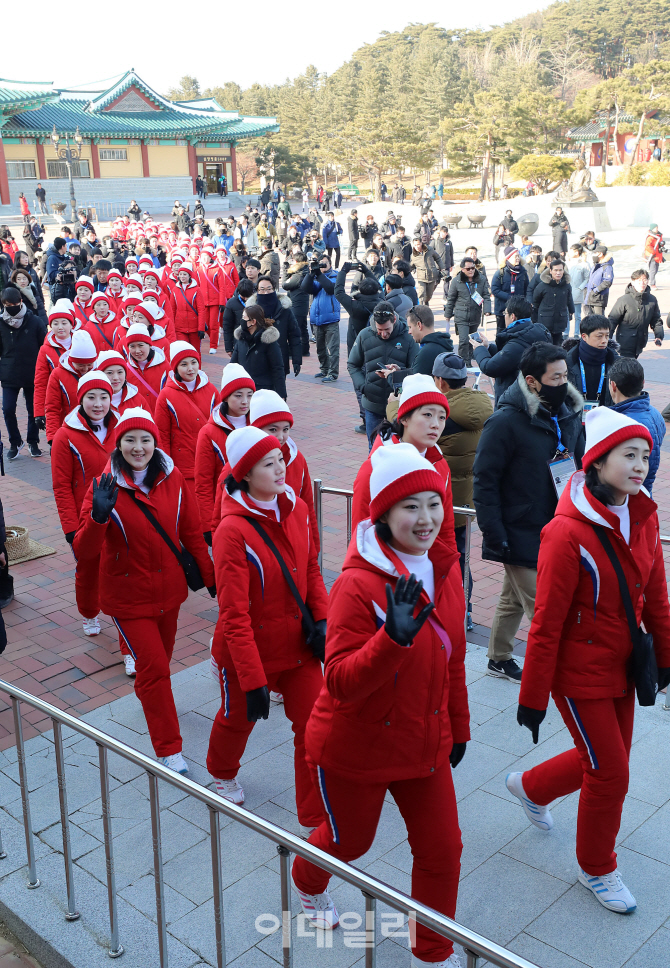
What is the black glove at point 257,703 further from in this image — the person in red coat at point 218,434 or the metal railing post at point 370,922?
the person in red coat at point 218,434

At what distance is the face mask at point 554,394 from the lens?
4.43 meters

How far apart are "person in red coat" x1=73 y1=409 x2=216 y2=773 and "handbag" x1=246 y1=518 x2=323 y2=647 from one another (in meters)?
0.92

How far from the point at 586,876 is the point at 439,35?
111m

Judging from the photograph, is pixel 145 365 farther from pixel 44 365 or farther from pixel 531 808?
pixel 531 808

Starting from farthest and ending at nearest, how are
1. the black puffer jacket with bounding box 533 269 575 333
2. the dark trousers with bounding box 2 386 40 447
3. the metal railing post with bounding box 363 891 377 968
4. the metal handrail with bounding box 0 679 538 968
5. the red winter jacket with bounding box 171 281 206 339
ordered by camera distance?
the red winter jacket with bounding box 171 281 206 339, the black puffer jacket with bounding box 533 269 575 333, the dark trousers with bounding box 2 386 40 447, the metal railing post with bounding box 363 891 377 968, the metal handrail with bounding box 0 679 538 968

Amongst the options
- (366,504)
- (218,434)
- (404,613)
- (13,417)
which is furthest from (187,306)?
(404,613)

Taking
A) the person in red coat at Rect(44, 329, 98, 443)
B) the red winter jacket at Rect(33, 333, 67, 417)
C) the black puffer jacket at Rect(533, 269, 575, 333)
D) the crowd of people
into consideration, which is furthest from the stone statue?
the person in red coat at Rect(44, 329, 98, 443)

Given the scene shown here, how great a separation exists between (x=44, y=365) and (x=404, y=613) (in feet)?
22.6

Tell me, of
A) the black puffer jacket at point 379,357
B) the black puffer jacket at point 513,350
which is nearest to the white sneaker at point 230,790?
the black puffer jacket at point 513,350

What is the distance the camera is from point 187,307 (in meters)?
13.3

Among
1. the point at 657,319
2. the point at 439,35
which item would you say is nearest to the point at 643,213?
the point at 657,319

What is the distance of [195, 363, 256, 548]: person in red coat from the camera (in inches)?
204

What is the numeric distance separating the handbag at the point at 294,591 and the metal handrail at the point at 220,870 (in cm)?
96

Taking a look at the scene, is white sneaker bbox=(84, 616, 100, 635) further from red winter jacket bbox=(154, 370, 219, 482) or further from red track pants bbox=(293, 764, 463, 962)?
red track pants bbox=(293, 764, 463, 962)
